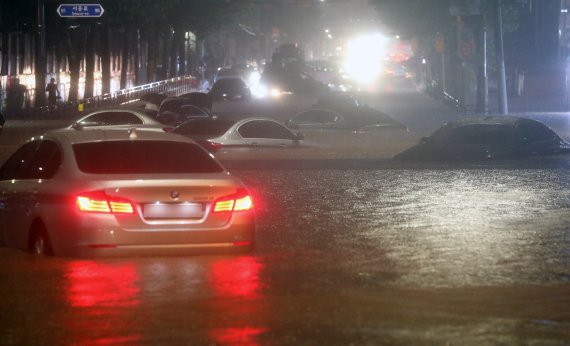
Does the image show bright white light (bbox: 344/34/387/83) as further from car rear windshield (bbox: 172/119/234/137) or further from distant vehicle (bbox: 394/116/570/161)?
distant vehicle (bbox: 394/116/570/161)

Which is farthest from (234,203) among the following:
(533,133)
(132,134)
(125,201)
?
(533,133)

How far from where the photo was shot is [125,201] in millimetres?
11898

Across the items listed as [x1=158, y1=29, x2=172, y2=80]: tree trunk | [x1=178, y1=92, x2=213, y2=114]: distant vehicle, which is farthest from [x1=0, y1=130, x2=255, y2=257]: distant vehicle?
[x1=158, y1=29, x2=172, y2=80]: tree trunk

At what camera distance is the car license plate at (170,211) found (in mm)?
11969

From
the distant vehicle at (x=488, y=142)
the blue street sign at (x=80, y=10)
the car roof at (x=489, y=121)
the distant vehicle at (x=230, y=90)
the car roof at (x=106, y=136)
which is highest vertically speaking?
the blue street sign at (x=80, y=10)

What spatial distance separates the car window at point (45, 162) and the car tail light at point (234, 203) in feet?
5.18

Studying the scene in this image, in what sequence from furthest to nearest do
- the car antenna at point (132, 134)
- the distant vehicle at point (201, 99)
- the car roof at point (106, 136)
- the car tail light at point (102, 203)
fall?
the distant vehicle at point (201, 99) → the car antenna at point (132, 134) → the car roof at point (106, 136) → the car tail light at point (102, 203)

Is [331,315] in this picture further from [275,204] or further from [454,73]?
[454,73]

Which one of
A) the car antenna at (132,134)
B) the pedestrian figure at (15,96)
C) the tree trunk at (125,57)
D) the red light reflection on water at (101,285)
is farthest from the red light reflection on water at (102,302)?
the tree trunk at (125,57)

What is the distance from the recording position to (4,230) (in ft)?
43.8

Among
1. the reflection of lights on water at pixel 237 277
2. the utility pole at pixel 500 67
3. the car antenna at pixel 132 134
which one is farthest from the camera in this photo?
the utility pole at pixel 500 67

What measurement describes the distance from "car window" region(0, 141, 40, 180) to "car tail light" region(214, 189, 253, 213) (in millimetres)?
2262

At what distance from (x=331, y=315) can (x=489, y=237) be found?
6.06 meters

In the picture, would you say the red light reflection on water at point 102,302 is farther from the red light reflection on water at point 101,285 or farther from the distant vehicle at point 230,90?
the distant vehicle at point 230,90
